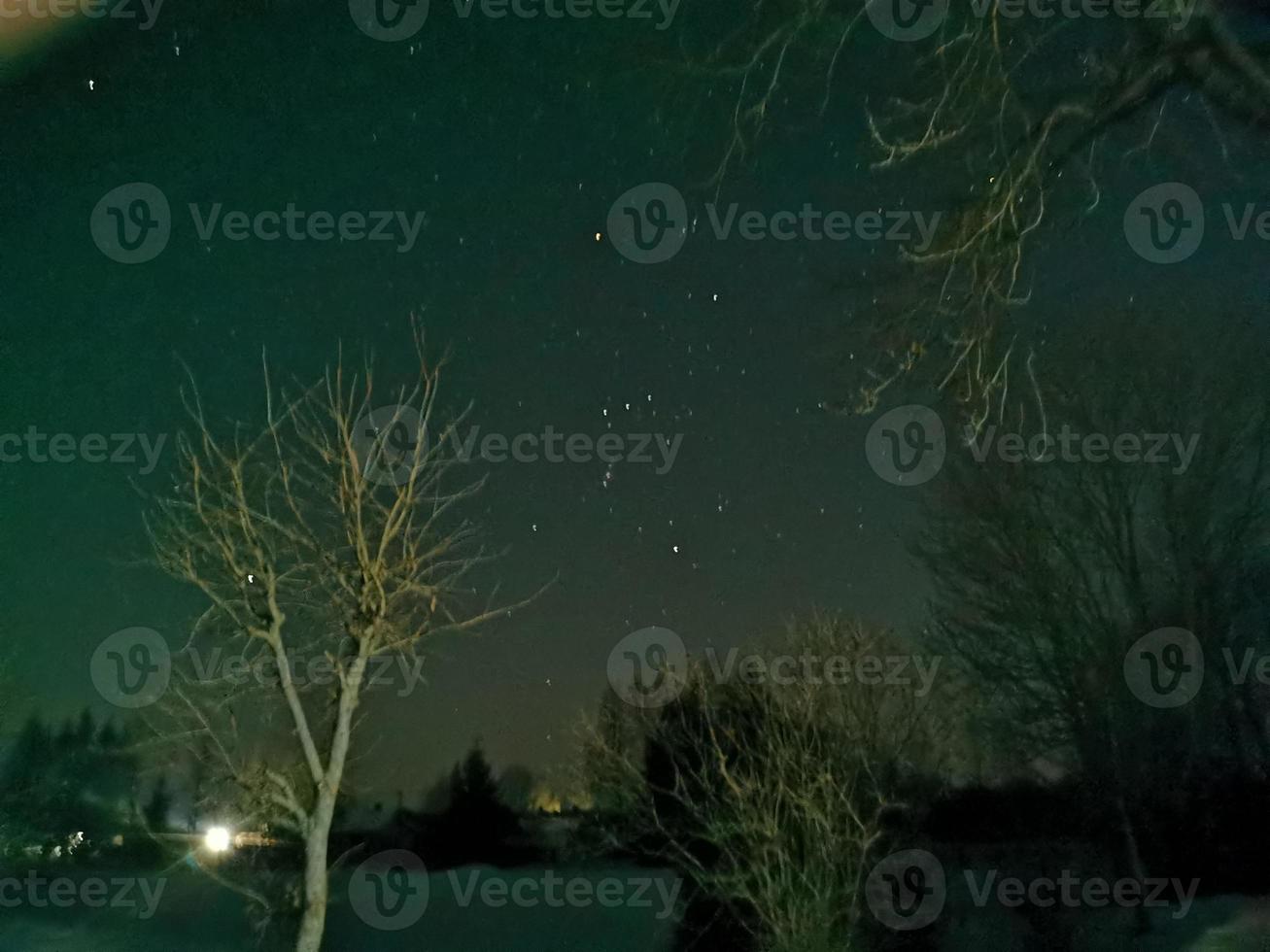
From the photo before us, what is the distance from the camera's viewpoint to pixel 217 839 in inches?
382

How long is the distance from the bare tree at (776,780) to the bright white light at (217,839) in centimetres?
448

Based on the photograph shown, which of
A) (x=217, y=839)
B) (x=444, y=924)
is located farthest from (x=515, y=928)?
(x=217, y=839)

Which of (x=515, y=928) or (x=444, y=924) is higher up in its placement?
(x=444, y=924)

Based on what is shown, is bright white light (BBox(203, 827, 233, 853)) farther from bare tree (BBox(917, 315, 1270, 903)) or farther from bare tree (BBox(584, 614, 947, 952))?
bare tree (BBox(917, 315, 1270, 903))

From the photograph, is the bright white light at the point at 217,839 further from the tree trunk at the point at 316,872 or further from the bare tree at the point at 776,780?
the bare tree at the point at 776,780

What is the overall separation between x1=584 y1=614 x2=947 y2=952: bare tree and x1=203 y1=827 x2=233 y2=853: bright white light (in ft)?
14.7

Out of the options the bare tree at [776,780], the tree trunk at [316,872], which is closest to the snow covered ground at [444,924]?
the bare tree at [776,780]

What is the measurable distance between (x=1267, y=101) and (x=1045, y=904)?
12823 mm

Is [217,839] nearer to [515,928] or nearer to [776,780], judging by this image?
[776,780]

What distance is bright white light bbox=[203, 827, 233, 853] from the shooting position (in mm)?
9395

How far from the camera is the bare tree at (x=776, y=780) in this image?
39.8ft

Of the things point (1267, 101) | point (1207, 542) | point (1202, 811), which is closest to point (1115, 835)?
point (1202, 811)

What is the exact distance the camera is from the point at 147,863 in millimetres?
17406

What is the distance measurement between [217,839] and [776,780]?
5.07 metres
